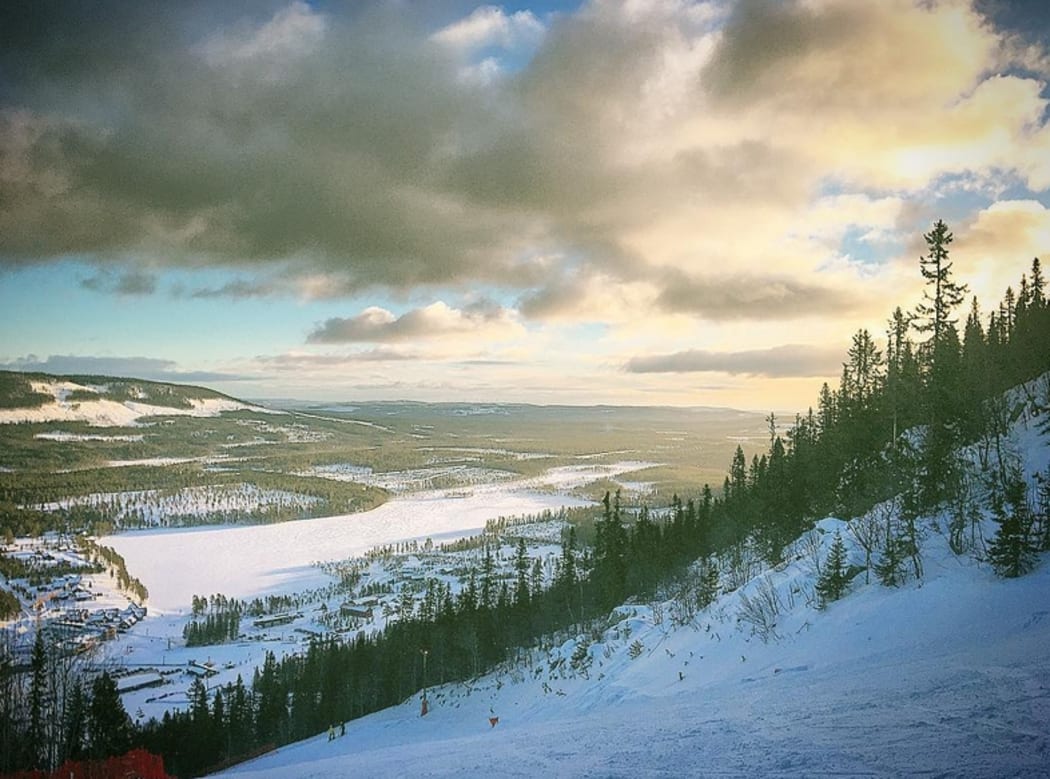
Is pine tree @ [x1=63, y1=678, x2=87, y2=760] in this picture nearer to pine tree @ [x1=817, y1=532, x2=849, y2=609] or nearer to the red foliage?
the red foliage

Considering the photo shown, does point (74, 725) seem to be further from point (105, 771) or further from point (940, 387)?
point (940, 387)

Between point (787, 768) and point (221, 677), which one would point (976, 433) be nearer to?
point (787, 768)

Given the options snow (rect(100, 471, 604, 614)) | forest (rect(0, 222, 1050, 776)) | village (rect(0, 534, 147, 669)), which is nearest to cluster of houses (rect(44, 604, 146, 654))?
village (rect(0, 534, 147, 669))

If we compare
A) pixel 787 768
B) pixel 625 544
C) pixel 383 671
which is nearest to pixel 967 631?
pixel 787 768

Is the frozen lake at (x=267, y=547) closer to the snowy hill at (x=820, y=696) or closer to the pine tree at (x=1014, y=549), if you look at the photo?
the snowy hill at (x=820, y=696)

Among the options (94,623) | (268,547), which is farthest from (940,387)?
(268,547)

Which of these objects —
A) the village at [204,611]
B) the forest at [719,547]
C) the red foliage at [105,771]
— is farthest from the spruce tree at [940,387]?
the village at [204,611]

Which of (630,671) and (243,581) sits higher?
(630,671)
